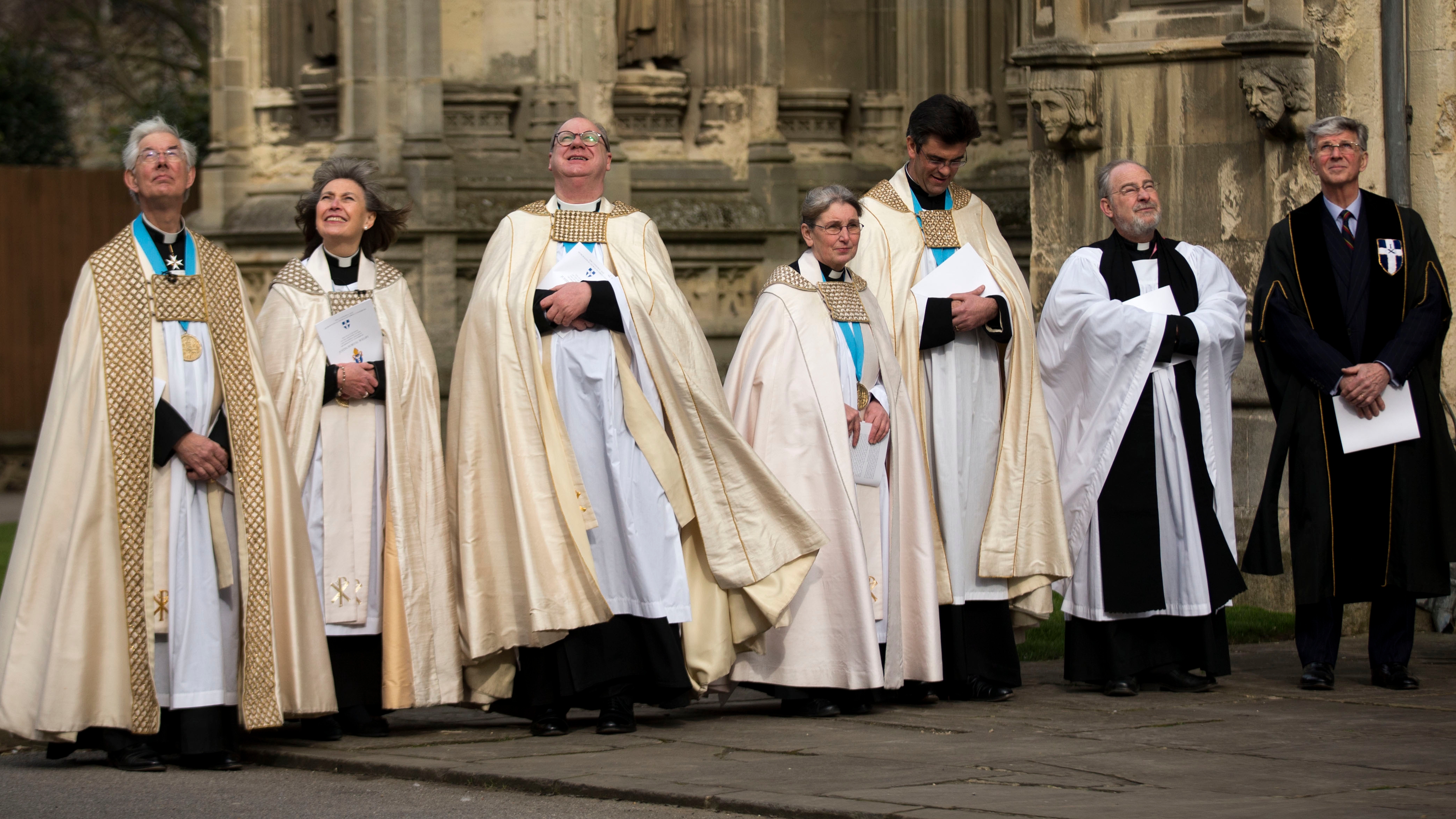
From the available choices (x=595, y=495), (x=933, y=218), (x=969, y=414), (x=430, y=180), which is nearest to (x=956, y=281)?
(x=933, y=218)

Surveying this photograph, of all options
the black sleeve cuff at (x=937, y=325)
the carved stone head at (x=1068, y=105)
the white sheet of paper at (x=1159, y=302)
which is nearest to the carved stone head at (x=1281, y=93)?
the carved stone head at (x=1068, y=105)

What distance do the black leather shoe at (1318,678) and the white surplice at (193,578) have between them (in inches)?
142

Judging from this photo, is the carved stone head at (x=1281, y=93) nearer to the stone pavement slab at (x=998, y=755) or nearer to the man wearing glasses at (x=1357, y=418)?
the man wearing glasses at (x=1357, y=418)

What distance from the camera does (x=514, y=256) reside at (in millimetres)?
7289

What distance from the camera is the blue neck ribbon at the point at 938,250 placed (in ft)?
26.1

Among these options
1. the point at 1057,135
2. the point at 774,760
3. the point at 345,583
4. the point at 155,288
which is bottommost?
the point at 774,760

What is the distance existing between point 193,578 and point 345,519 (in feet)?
2.18

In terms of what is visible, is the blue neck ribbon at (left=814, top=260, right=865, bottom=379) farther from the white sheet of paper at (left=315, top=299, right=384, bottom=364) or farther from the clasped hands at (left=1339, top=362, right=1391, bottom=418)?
the clasped hands at (left=1339, top=362, right=1391, bottom=418)

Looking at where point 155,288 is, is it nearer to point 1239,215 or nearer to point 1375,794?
point 1375,794

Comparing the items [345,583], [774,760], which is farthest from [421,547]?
[774,760]

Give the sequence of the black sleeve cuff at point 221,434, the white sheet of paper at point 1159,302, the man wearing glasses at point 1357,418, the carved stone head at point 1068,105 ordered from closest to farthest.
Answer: the black sleeve cuff at point 221,434 → the man wearing glasses at point 1357,418 → the white sheet of paper at point 1159,302 → the carved stone head at point 1068,105

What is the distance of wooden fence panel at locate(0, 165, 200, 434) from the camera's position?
19719 millimetres

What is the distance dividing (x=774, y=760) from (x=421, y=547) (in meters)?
1.51

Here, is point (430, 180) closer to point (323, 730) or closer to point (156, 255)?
point (156, 255)
